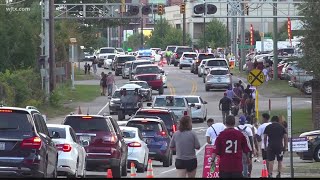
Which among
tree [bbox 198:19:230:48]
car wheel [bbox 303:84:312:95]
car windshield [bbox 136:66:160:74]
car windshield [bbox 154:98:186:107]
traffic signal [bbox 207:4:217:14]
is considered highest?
traffic signal [bbox 207:4:217:14]

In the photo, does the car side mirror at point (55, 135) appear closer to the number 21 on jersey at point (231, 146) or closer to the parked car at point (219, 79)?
the number 21 on jersey at point (231, 146)

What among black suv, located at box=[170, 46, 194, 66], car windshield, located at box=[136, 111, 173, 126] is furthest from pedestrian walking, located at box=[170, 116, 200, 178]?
black suv, located at box=[170, 46, 194, 66]

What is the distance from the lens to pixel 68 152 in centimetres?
2278

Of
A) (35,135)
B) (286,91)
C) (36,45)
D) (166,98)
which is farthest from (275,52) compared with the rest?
(35,135)

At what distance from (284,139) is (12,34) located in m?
35.3

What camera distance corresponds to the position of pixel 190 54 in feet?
298

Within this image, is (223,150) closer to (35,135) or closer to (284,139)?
(35,135)

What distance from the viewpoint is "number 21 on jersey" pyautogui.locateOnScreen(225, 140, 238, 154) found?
16828 millimetres

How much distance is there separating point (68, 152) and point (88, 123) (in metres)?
2.74

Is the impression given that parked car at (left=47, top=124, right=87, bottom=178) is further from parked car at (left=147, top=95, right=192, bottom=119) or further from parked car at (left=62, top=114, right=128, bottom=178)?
parked car at (left=147, top=95, right=192, bottom=119)

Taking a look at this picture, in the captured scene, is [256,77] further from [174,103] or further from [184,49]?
[184,49]

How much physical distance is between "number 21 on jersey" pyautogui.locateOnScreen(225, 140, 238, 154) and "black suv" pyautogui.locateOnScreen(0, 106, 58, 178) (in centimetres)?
408

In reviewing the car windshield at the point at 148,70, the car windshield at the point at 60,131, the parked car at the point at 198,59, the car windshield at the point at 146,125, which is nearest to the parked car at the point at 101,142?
the car windshield at the point at 60,131

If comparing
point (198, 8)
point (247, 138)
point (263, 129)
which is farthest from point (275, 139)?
point (198, 8)
